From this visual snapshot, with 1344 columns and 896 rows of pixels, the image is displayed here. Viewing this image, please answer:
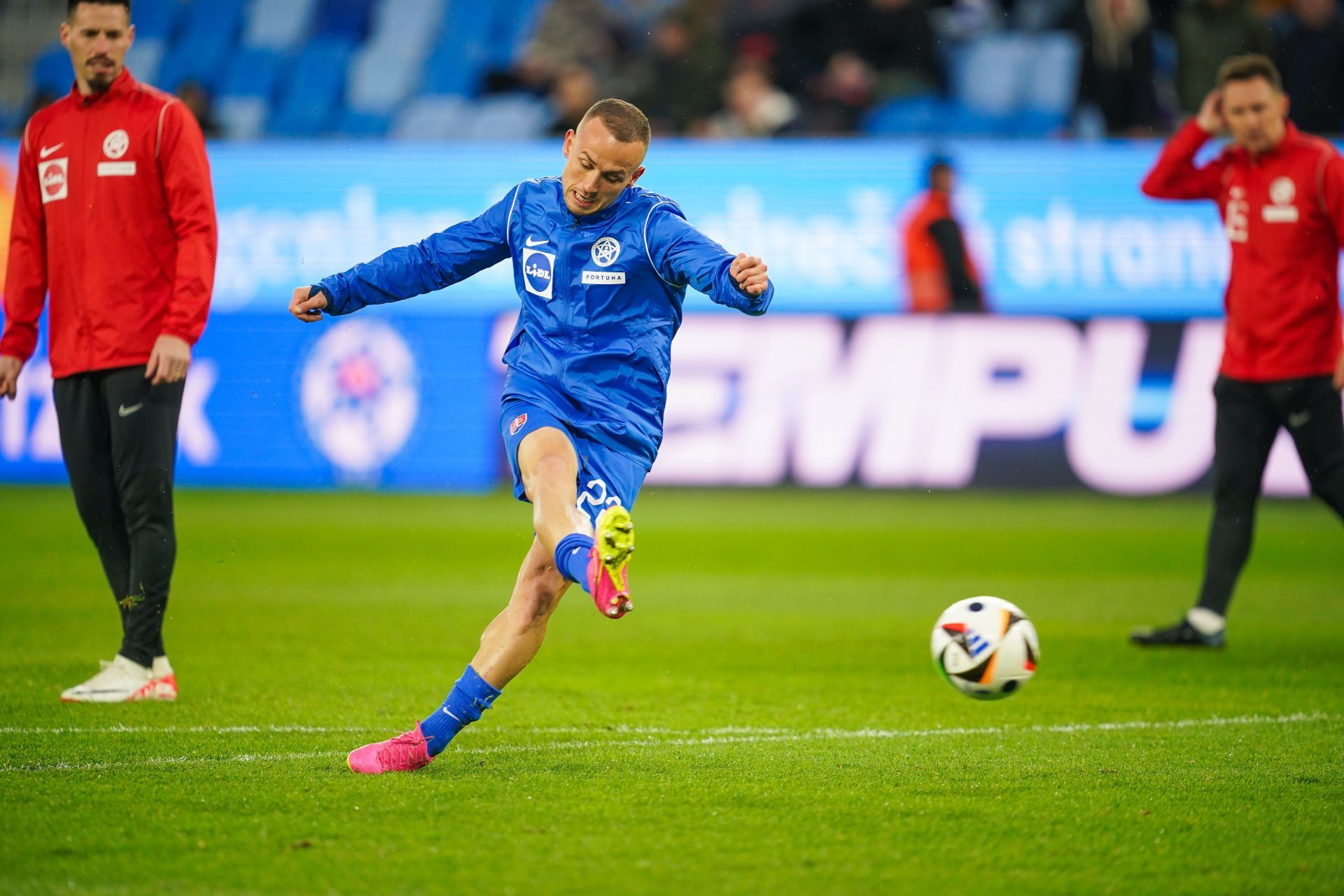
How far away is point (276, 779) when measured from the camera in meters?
4.76

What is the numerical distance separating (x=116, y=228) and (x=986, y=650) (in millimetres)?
3591

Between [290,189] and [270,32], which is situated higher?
[270,32]

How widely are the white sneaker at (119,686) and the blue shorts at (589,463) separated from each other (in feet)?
6.59

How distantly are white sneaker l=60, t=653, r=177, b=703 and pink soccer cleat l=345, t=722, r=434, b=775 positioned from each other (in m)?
1.57

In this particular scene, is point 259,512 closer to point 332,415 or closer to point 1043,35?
point 332,415

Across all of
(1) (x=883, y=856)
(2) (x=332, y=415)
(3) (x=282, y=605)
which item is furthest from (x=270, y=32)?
(1) (x=883, y=856)

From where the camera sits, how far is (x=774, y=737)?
18.4ft

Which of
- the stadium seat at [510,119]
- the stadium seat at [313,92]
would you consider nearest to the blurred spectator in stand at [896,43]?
the stadium seat at [510,119]

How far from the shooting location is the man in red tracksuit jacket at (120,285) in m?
6.07

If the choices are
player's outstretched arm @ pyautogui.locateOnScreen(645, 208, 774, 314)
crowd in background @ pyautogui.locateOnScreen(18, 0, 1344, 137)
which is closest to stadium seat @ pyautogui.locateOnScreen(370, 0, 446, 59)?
crowd in background @ pyautogui.locateOnScreen(18, 0, 1344, 137)

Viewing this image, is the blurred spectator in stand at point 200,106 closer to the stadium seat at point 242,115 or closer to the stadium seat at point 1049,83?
the stadium seat at point 242,115

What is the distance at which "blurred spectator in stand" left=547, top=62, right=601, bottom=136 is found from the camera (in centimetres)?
1611

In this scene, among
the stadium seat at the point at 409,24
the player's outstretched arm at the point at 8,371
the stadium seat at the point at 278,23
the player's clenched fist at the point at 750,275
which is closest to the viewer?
the player's clenched fist at the point at 750,275

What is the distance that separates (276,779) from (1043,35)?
1424cm
